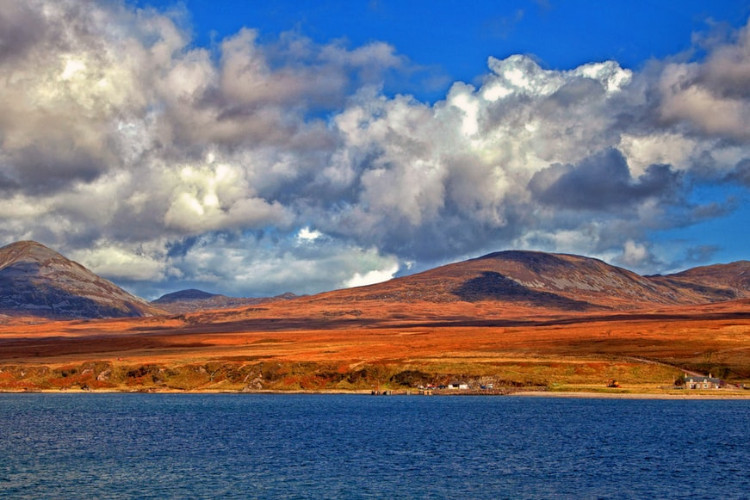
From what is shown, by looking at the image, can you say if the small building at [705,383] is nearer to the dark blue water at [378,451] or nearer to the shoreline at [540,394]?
the shoreline at [540,394]

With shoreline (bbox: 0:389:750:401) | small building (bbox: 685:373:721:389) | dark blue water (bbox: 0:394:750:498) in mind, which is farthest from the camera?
small building (bbox: 685:373:721:389)

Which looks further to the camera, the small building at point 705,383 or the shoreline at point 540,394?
the small building at point 705,383

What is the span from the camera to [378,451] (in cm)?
9194

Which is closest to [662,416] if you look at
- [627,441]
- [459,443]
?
[627,441]

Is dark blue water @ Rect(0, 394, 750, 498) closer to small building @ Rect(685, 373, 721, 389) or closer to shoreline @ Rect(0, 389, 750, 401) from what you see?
shoreline @ Rect(0, 389, 750, 401)

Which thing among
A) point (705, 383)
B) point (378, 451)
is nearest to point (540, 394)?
point (705, 383)

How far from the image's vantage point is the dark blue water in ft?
227

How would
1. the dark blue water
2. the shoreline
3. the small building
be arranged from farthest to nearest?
the small building → the shoreline → the dark blue water

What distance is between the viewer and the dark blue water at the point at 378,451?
69.2 meters

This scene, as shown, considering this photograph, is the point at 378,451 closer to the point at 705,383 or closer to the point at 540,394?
the point at 540,394

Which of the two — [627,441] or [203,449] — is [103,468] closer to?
[203,449]

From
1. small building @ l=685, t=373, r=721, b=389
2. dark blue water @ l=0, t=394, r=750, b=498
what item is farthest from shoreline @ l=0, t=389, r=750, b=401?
small building @ l=685, t=373, r=721, b=389

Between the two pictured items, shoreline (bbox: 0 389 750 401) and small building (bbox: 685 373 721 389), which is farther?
small building (bbox: 685 373 721 389)

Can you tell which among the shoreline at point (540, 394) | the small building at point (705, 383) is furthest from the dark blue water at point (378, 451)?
the small building at point (705, 383)
